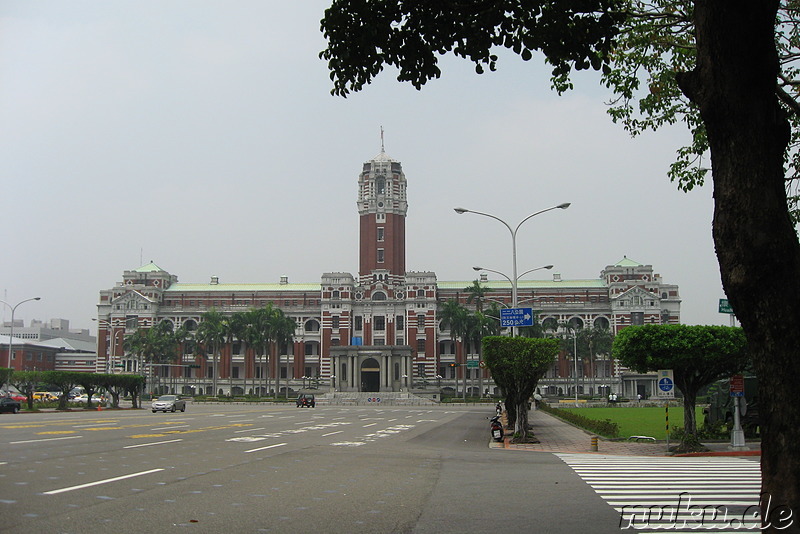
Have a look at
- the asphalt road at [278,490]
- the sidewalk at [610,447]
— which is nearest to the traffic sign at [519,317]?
the sidewalk at [610,447]

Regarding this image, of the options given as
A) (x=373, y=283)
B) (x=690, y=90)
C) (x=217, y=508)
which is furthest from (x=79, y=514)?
(x=373, y=283)

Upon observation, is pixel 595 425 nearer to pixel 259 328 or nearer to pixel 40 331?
pixel 259 328

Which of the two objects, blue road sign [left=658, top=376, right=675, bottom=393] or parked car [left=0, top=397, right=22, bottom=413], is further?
parked car [left=0, top=397, right=22, bottom=413]

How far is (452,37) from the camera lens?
35.6ft

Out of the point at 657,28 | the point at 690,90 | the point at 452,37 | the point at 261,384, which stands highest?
the point at 657,28

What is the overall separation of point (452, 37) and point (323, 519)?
724 centimetres

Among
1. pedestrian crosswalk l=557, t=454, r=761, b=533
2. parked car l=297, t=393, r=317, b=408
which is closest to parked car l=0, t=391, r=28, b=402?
parked car l=297, t=393, r=317, b=408

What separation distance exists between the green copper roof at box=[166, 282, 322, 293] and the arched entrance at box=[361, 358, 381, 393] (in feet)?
82.2

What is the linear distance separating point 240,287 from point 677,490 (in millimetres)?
125032

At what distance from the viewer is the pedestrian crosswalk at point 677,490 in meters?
10.1

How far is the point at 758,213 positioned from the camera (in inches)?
270

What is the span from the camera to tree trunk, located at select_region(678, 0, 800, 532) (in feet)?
21.9

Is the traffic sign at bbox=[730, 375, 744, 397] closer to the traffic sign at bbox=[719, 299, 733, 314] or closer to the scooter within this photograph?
the traffic sign at bbox=[719, 299, 733, 314]

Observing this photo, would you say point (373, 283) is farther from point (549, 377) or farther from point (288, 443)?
point (288, 443)
